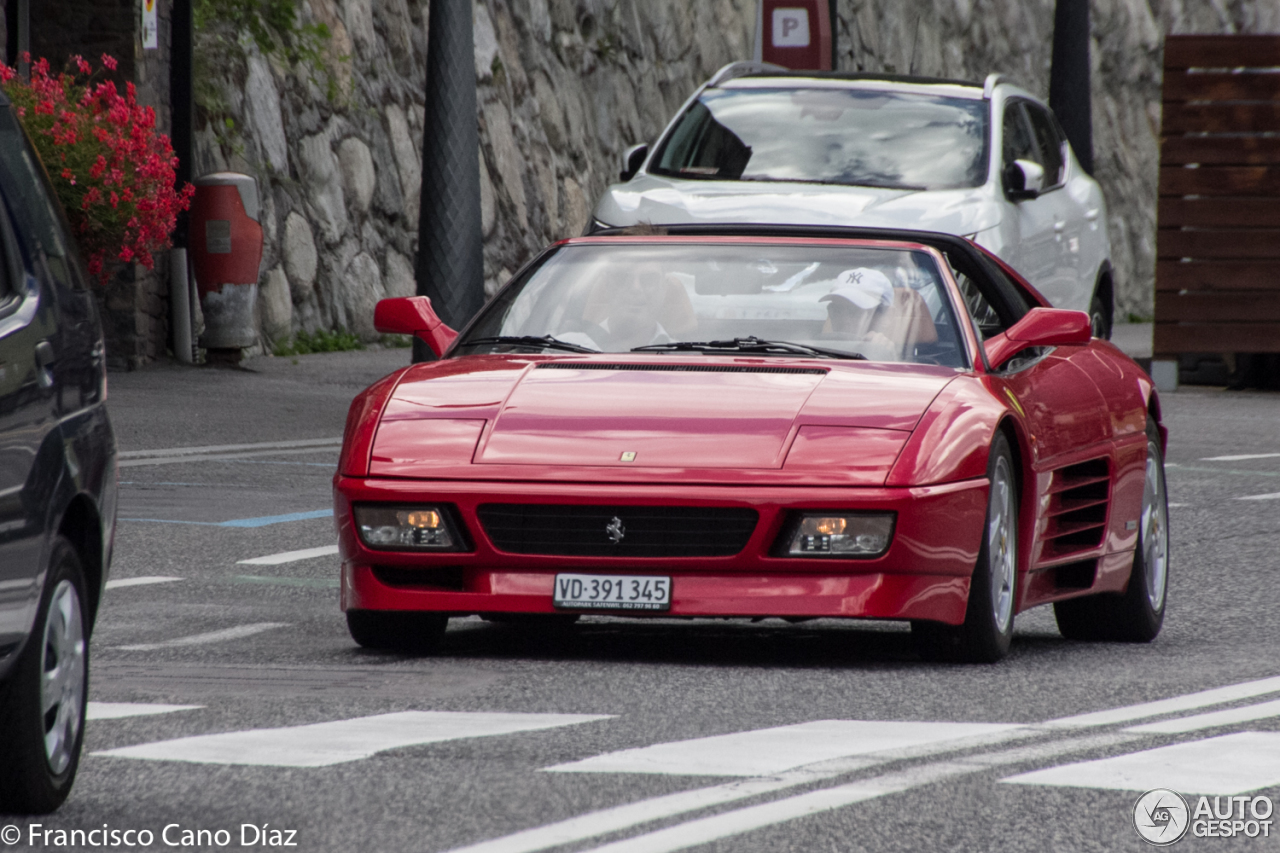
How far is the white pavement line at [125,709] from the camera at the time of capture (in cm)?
615

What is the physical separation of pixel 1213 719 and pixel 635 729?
1.40 metres

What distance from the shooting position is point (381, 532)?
720 centimetres

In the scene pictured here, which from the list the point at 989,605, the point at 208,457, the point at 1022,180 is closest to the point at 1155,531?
the point at 989,605

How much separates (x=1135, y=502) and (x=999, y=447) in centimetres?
122

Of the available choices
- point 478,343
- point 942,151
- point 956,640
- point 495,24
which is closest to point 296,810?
point 956,640

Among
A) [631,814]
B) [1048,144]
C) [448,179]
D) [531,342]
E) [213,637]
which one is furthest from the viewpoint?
[448,179]

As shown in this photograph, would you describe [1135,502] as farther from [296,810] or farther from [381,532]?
[296,810]

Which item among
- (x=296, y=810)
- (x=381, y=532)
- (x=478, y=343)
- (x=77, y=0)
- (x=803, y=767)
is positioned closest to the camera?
(x=296, y=810)

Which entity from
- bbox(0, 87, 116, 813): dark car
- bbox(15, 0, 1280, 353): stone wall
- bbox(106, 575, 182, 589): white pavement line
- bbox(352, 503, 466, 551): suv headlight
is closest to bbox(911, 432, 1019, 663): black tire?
bbox(352, 503, 466, 551): suv headlight

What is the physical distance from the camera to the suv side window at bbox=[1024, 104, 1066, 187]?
15.5m

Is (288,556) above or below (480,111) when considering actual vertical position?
below

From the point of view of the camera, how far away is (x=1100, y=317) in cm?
1636
